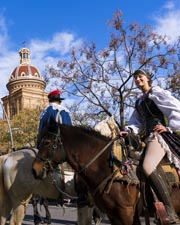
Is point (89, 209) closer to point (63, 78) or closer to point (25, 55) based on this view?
point (63, 78)

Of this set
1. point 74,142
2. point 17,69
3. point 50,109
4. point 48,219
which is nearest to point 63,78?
point 48,219

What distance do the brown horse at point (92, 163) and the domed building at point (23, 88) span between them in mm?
63638

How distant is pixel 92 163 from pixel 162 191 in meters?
1.06

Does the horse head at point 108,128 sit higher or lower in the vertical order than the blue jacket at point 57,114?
lower

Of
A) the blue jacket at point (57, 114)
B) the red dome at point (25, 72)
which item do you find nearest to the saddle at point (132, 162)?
the blue jacket at point (57, 114)

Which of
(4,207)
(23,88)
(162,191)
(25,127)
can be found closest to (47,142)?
(162,191)

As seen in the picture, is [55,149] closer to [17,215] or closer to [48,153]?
[48,153]

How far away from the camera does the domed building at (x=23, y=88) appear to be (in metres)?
78.7

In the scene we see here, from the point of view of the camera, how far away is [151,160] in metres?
5.01

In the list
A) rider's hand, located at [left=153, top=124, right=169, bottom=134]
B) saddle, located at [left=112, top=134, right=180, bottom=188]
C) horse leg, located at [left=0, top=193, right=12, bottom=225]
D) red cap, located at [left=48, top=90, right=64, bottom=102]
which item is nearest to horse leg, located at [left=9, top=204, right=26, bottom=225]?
horse leg, located at [left=0, top=193, right=12, bottom=225]

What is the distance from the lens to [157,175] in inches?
197

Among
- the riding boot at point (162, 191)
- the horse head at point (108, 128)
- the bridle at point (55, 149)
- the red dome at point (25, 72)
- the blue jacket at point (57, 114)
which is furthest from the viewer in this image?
the red dome at point (25, 72)

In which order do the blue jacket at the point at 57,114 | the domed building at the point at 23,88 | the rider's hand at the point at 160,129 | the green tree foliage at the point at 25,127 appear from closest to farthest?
the rider's hand at the point at 160,129
the blue jacket at the point at 57,114
the green tree foliage at the point at 25,127
the domed building at the point at 23,88

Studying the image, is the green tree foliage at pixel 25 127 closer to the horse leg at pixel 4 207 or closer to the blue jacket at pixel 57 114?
the horse leg at pixel 4 207
